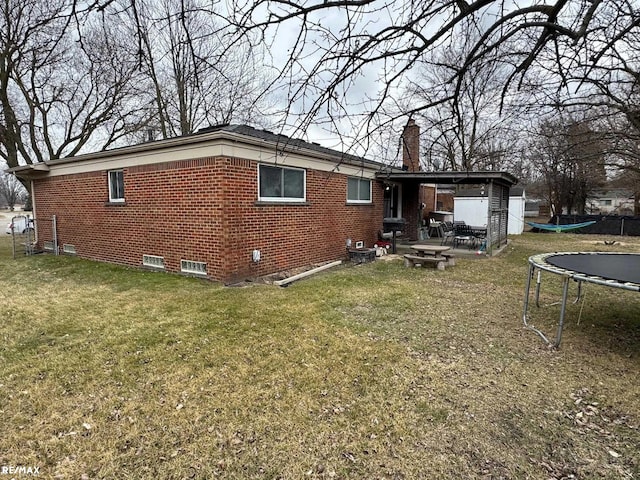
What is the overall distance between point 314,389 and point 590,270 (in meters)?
Result: 3.45

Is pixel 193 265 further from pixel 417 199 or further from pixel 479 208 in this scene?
pixel 479 208

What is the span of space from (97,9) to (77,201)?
30.2 ft

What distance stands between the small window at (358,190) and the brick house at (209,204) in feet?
0.20

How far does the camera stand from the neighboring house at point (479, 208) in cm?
1984

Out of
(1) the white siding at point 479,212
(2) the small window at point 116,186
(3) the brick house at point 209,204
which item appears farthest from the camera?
(1) the white siding at point 479,212

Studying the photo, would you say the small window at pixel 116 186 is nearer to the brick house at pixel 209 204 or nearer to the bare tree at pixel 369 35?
the brick house at pixel 209 204

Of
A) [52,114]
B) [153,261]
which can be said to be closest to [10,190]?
[52,114]

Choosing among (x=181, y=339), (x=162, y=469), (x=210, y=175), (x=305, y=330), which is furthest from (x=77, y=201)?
(x=162, y=469)

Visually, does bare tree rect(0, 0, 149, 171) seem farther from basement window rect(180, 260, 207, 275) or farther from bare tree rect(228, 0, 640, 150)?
bare tree rect(228, 0, 640, 150)

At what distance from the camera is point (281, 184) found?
8055 mm

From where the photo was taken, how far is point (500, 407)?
2.88 meters

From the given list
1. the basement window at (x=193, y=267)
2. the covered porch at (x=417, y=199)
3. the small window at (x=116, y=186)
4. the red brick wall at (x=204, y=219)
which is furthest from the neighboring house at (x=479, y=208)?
the small window at (x=116, y=186)

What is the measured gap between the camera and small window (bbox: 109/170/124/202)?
8734mm

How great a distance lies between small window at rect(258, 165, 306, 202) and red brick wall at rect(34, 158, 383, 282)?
0.70 ft
